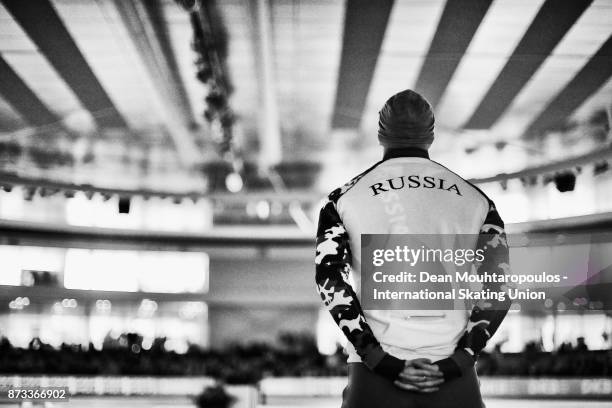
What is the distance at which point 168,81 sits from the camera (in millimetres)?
9000

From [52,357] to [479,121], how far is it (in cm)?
856

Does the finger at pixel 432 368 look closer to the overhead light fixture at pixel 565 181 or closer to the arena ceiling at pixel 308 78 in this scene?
the arena ceiling at pixel 308 78

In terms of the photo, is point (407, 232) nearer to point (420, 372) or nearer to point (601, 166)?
point (420, 372)

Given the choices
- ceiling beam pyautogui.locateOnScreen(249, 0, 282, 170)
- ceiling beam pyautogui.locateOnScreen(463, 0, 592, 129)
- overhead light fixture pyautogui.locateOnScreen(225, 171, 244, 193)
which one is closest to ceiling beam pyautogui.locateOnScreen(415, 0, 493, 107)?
ceiling beam pyautogui.locateOnScreen(463, 0, 592, 129)

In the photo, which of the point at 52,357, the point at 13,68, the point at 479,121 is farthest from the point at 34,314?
the point at 479,121

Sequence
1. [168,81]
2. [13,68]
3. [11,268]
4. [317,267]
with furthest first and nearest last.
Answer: [11,268] < [168,81] < [13,68] < [317,267]

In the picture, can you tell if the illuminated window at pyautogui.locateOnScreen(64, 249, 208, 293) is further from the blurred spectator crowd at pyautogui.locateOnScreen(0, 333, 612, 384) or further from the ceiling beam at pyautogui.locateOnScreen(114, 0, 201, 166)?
the ceiling beam at pyautogui.locateOnScreen(114, 0, 201, 166)

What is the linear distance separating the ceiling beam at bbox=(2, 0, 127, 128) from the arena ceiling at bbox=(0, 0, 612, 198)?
0.07 ft

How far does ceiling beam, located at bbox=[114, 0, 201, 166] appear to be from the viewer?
691cm

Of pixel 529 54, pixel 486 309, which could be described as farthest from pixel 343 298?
pixel 529 54

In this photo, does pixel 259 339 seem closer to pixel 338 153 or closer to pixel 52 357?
pixel 52 357

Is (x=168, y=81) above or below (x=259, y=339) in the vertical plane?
above

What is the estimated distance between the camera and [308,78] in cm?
859

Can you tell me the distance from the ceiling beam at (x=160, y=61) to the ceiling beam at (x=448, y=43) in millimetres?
2799
